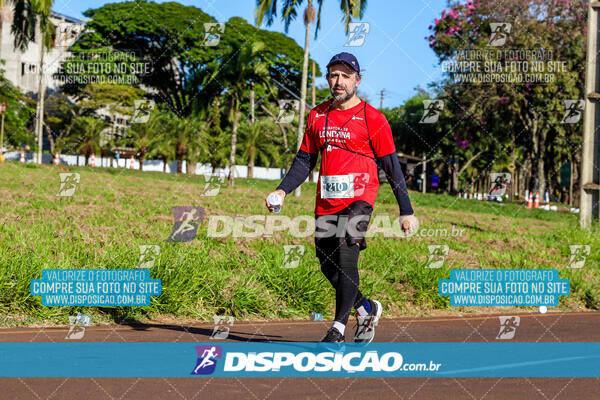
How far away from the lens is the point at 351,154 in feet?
15.4

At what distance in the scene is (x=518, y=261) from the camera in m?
10.3

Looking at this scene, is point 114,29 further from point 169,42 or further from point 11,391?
point 11,391

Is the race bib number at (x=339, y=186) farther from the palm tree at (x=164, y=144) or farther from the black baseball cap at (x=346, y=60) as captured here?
the palm tree at (x=164, y=144)

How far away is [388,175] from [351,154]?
1.07 ft

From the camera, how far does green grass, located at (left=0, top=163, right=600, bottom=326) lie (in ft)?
21.6

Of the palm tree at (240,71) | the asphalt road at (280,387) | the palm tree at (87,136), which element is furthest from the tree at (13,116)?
the asphalt road at (280,387)

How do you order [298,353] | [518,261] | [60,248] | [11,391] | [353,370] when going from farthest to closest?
[518,261] < [60,248] < [298,353] < [353,370] < [11,391]

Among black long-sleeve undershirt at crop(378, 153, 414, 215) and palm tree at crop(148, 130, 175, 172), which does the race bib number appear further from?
palm tree at crop(148, 130, 175, 172)

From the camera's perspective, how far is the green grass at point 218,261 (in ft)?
21.6

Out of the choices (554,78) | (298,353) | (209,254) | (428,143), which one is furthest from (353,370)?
(428,143)

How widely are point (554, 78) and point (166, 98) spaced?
94.9 feet

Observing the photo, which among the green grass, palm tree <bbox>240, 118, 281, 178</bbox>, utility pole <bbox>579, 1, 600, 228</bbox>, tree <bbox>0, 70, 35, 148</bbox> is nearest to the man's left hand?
the green grass

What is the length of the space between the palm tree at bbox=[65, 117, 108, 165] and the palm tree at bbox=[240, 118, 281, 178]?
32.6 ft

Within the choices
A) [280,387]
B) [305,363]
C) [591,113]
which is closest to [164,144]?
[591,113]
